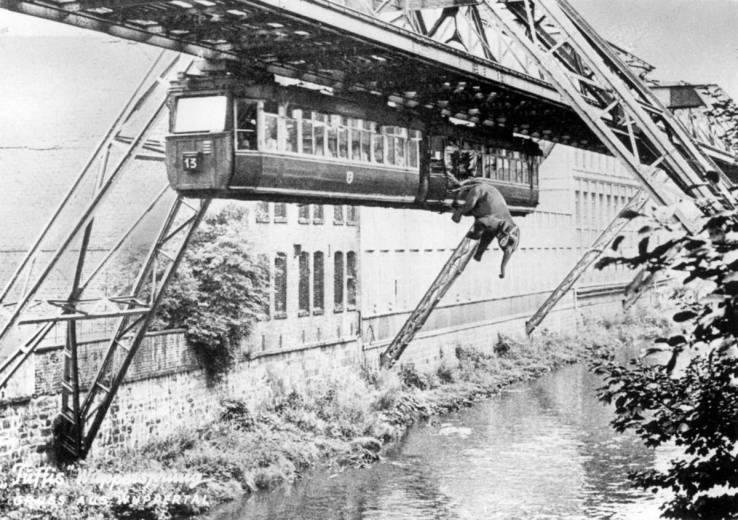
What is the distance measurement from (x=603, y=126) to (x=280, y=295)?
12053 millimetres

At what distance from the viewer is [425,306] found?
31156 millimetres

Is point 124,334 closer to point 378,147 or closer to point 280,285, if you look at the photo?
point 378,147

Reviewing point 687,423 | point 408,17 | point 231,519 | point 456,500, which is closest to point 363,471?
point 456,500

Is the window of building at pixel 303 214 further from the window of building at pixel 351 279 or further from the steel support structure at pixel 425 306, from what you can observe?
the steel support structure at pixel 425 306

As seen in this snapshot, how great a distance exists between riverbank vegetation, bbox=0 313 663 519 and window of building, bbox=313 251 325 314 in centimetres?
179

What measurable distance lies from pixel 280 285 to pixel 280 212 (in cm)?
175

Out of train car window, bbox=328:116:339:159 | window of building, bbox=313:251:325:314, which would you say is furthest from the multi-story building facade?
train car window, bbox=328:116:339:159

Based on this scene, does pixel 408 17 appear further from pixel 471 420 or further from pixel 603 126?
pixel 471 420

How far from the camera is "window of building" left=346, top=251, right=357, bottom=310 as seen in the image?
29.4 m

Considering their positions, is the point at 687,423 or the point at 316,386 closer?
the point at 687,423

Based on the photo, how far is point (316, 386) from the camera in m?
25.7

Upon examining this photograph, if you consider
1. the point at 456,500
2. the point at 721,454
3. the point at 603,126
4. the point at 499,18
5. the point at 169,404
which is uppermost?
the point at 499,18

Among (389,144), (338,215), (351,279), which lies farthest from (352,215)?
(389,144)

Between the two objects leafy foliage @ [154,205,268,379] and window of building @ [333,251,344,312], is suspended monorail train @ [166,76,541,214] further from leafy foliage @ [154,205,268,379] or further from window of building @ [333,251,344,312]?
window of building @ [333,251,344,312]
